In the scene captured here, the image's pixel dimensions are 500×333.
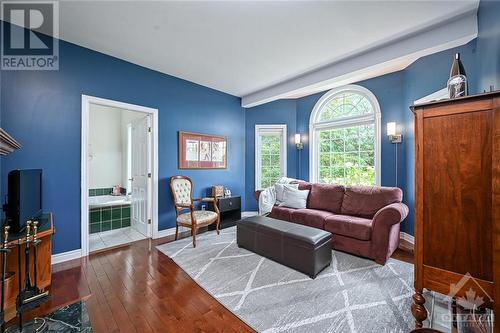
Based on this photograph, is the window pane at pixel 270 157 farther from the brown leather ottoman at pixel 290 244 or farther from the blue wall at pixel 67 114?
the brown leather ottoman at pixel 290 244

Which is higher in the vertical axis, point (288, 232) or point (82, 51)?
point (82, 51)

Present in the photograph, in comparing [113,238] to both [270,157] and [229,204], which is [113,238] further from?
[270,157]

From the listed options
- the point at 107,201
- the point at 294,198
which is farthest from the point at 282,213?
the point at 107,201

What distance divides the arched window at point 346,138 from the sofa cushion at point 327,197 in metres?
0.84

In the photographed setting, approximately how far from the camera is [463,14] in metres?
2.18

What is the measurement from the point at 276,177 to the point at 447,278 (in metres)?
3.99

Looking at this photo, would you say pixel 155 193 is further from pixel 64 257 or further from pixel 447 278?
pixel 447 278

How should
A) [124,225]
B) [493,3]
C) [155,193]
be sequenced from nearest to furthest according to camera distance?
[493,3] → [155,193] → [124,225]

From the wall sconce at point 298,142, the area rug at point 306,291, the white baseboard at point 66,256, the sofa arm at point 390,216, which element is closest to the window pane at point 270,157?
the wall sconce at point 298,142

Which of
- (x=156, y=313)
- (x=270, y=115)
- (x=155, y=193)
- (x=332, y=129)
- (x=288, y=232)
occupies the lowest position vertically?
(x=156, y=313)

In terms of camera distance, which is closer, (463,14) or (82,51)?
(463,14)

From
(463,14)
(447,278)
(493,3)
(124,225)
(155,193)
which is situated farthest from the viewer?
(124,225)

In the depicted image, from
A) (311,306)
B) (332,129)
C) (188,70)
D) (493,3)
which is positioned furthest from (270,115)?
(311,306)

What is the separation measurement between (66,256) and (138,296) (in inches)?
58.2
